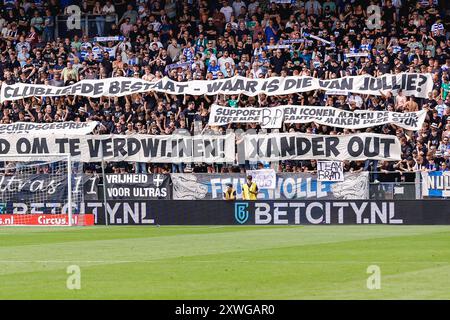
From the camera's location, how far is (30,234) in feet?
109

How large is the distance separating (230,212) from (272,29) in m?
10.8

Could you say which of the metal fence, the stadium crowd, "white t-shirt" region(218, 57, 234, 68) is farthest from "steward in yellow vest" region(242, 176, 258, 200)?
A: the metal fence

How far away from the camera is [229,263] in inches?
823

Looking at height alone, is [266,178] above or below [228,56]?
below

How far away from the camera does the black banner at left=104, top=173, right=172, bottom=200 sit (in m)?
40.7

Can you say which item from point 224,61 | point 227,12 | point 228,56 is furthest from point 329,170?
point 227,12

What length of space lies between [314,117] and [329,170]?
9.49ft

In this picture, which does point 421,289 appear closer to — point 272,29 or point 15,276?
point 15,276

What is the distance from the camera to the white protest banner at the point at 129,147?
40781 millimetres

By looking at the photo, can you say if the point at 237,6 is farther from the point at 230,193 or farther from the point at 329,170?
the point at 230,193

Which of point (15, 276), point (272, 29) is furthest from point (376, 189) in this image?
point (15, 276)

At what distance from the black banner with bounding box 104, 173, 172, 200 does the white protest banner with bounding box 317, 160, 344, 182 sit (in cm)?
580
